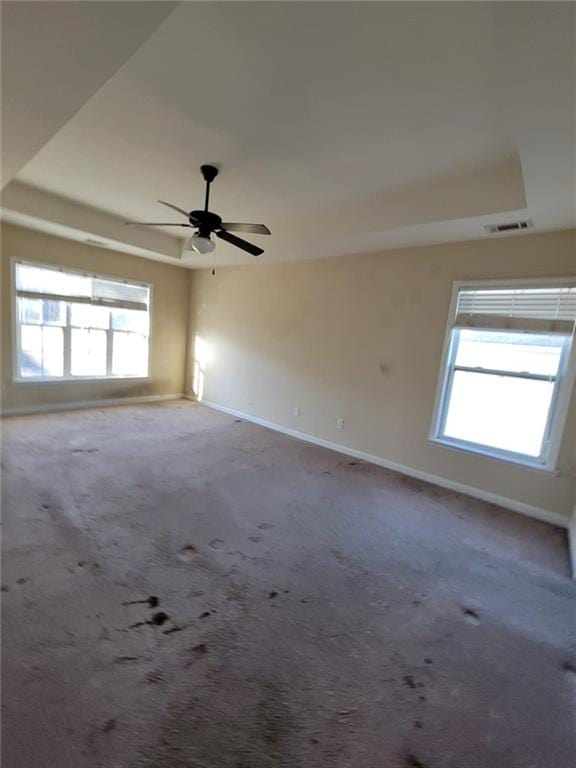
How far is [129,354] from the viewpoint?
5.98m

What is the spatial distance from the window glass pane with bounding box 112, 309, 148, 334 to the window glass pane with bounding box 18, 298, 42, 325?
41.3 inches

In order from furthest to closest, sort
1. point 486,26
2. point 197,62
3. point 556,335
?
1. point 556,335
2. point 197,62
3. point 486,26

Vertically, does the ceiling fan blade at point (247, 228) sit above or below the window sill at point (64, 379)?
above

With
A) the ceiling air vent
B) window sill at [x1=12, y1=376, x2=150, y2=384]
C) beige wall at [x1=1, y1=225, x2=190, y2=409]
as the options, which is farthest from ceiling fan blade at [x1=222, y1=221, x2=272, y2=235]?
window sill at [x1=12, y1=376, x2=150, y2=384]

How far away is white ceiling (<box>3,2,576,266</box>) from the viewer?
1.49 metres

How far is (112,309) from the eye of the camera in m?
5.59

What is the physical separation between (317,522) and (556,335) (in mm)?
2737

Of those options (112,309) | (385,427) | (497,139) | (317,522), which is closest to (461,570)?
(317,522)

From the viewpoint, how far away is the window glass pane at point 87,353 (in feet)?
17.3

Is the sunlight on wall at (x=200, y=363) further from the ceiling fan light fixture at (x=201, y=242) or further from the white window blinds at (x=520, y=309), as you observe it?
the white window blinds at (x=520, y=309)

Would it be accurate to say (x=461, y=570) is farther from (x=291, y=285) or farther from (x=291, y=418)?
(x=291, y=285)

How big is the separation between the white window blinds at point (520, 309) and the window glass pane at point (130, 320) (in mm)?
5084

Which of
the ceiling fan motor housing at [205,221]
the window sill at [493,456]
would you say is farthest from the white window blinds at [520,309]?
the ceiling fan motor housing at [205,221]

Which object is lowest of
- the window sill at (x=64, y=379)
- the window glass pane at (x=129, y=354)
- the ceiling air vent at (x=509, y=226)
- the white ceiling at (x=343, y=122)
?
the window sill at (x=64, y=379)
